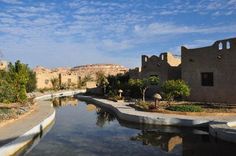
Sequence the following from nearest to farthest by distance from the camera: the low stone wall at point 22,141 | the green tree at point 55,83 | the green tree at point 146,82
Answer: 1. the low stone wall at point 22,141
2. the green tree at point 146,82
3. the green tree at point 55,83

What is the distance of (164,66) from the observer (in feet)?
118

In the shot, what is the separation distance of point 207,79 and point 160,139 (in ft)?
44.5

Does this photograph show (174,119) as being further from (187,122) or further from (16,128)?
(16,128)

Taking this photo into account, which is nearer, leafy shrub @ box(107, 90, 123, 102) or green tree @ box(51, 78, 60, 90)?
leafy shrub @ box(107, 90, 123, 102)

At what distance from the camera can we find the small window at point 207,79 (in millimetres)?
29703

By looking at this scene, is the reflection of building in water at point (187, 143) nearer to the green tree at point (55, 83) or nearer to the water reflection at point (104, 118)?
the water reflection at point (104, 118)

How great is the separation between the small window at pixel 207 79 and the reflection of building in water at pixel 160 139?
11888mm

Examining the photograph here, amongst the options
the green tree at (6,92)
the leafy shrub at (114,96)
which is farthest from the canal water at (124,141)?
the leafy shrub at (114,96)

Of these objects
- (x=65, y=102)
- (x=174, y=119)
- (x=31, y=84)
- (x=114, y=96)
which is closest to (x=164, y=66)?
(x=114, y=96)

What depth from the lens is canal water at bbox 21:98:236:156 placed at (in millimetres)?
15133

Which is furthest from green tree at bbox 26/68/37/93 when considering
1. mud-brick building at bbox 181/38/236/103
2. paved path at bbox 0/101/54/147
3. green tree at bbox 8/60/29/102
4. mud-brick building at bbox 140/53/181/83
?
paved path at bbox 0/101/54/147

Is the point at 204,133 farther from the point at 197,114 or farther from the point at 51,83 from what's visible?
the point at 51,83

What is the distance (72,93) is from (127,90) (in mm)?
18221

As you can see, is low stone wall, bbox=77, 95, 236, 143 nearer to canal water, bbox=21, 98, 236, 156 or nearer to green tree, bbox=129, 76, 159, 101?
canal water, bbox=21, 98, 236, 156
